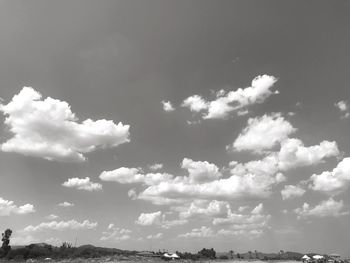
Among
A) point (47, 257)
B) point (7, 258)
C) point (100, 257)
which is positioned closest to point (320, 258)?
point (100, 257)

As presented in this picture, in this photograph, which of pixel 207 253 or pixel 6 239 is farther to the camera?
pixel 207 253

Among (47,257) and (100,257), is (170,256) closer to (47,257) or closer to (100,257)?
(100,257)

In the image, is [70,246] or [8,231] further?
[70,246]

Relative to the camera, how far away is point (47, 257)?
109812mm

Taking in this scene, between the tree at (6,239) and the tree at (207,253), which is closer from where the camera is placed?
the tree at (6,239)

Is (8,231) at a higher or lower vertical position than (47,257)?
higher

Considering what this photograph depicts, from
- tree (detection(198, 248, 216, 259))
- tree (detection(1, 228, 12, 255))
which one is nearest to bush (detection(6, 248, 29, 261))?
tree (detection(1, 228, 12, 255))

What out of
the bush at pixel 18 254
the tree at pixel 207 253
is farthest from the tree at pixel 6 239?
the tree at pixel 207 253

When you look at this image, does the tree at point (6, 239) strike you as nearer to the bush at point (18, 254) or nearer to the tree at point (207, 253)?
the bush at point (18, 254)

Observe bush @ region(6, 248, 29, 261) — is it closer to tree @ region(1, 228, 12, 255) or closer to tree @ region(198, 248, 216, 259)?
tree @ region(1, 228, 12, 255)

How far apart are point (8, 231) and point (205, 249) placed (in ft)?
270

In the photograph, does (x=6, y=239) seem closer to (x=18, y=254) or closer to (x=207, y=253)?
(x=18, y=254)

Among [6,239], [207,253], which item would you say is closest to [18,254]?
[6,239]

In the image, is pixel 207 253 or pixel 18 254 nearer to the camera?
pixel 18 254
